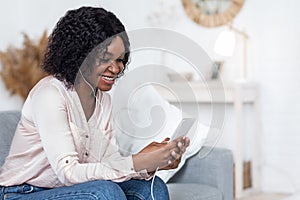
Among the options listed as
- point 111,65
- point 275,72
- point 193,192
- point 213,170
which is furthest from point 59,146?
point 275,72

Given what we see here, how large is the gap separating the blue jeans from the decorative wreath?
125cm

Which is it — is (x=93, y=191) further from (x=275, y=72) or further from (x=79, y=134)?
(x=275, y=72)

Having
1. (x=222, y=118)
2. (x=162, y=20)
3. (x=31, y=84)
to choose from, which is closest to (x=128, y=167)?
(x=222, y=118)

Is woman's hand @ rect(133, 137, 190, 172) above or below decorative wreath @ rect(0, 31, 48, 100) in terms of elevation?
below

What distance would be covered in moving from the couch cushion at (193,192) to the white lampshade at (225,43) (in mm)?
1621

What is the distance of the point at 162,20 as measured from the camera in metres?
3.89

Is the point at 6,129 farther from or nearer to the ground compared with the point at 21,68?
nearer to the ground

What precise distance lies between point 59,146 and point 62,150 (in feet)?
0.04

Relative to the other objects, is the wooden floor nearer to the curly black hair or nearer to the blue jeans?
the blue jeans

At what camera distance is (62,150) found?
1.38 m

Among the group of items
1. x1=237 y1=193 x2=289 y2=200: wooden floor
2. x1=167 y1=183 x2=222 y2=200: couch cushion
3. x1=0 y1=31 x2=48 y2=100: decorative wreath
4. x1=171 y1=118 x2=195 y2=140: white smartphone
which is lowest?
→ x1=237 y1=193 x2=289 y2=200: wooden floor

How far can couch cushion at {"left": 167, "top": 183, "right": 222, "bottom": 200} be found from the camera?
183 centimetres

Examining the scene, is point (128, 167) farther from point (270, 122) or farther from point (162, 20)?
point (162, 20)

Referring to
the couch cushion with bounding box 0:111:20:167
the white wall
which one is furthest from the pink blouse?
the white wall
